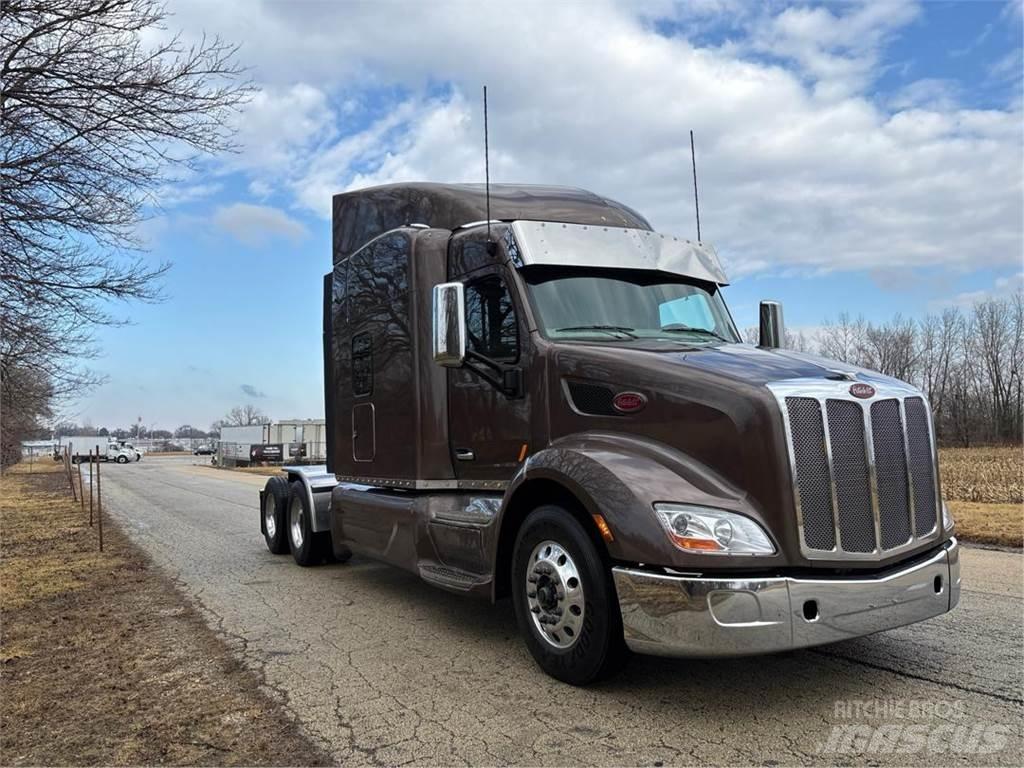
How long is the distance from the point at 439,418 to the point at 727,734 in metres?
3.21

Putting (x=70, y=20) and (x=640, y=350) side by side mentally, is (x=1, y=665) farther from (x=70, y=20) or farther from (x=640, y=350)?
(x=70, y=20)

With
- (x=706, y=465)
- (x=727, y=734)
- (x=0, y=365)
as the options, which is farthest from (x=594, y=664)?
(x=0, y=365)

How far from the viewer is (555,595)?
14.1 ft

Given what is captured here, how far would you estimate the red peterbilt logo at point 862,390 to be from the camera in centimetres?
394

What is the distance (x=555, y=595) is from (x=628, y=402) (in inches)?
45.7

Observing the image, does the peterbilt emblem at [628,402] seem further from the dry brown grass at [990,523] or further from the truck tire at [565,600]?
the dry brown grass at [990,523]

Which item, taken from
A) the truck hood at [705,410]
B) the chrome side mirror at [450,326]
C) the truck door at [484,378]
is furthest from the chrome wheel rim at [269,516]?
the truck hood at [705,410]

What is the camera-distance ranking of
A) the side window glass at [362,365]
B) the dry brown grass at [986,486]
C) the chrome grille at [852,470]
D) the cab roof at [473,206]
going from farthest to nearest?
the dry brown grass at [986,486] → the side window glass at [362,365] → the cab roof at [473,206] → the chrome grille at [852,470]

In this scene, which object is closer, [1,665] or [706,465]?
[706,465]

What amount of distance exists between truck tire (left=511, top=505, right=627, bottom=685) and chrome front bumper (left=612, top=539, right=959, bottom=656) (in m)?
0.20

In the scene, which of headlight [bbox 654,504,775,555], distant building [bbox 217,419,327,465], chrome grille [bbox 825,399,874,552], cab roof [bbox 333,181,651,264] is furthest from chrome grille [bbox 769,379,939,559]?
distant building [bbox 217,419,327,465]

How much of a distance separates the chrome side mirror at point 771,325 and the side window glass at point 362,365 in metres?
3.38

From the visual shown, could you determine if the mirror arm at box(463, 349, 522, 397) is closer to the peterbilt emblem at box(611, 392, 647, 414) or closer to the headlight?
the peterbilt emblem at box(611, 392, 647, 414)

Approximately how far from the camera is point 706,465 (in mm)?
3945
